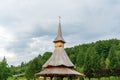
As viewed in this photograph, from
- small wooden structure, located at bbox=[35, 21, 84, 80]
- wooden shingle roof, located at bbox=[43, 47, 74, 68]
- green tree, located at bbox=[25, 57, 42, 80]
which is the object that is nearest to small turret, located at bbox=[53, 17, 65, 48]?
small wooden structure, located at bbox=[35, 21, 84, 80]

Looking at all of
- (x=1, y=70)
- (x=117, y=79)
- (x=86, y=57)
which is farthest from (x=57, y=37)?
(x=86, y=57)

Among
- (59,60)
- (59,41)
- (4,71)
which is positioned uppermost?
(59,41)

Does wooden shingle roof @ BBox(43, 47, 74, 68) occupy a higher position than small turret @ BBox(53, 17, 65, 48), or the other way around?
small turret @ BBox(53, 17, 65, 48)

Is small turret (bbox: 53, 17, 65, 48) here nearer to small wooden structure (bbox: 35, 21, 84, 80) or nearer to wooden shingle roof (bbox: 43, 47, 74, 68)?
small wooden structure (bbox: 35, 21, 84, 80)

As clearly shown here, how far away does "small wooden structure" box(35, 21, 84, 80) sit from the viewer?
30.9m

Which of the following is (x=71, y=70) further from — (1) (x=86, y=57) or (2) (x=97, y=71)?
(1) (x=86, y=57)

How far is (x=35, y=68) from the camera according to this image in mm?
60375

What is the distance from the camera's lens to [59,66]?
3148 centimetres

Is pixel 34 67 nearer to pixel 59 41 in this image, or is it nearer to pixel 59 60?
pixel 59 41

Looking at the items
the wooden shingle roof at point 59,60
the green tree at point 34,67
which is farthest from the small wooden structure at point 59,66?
the green tree at point 34,67

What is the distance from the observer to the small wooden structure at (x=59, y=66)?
30859mm

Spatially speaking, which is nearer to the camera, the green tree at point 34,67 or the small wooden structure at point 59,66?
the small wooden structure at point 59,66

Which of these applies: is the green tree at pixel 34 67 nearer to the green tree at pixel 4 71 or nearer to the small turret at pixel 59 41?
the green tree at pixel 4 71

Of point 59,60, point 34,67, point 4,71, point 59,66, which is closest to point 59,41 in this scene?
point 59,60
